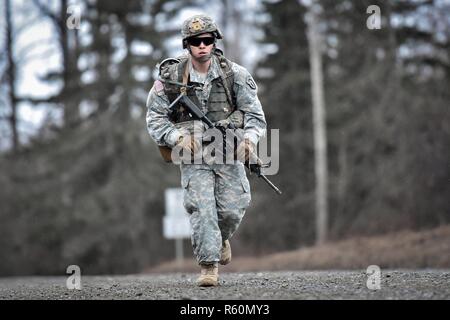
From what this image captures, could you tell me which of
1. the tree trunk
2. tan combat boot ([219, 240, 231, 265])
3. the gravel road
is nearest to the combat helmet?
tan combat boot ([219, 240, 231, 265])

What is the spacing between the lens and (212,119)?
877 cm

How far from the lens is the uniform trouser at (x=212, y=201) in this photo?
27.5 ft

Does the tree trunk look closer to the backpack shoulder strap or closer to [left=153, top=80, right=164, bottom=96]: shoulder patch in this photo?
[left=153, top=80, right=164, bottom=96]: shoulder patch

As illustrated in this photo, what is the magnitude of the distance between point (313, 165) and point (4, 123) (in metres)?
11.7

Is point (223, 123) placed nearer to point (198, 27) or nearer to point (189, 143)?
point (189, 143)

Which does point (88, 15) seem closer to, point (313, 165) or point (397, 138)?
point (313, 165)

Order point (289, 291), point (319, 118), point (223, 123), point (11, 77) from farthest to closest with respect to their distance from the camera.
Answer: point (11, 77) → point (319, 118) → point (223, 123) → point (289, 291)

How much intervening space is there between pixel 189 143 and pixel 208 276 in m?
1.28

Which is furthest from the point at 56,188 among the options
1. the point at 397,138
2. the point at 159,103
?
the point at 159,103

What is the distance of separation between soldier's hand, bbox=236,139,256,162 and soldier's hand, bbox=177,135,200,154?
411mm

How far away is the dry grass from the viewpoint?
17625 millimetres

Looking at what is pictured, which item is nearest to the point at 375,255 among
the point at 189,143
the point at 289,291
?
the point at 189,143

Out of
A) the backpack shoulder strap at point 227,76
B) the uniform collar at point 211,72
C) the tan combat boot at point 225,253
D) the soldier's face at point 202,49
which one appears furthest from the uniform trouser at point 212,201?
the soldier's face at point 202,49

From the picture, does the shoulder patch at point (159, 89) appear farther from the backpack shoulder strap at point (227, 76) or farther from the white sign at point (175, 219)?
the white sign at point (175, 219)
